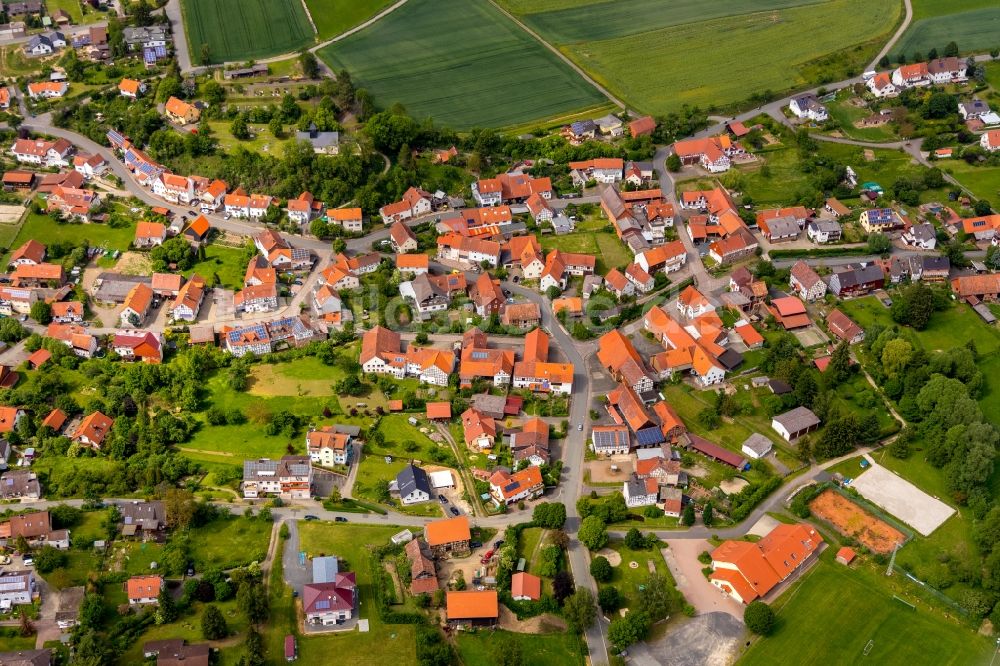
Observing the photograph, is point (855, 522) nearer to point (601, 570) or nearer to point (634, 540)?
point (634, 540)

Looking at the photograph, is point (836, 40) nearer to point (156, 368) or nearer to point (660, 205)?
point (660, 205)

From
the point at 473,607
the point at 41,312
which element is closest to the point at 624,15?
the point at 41,312

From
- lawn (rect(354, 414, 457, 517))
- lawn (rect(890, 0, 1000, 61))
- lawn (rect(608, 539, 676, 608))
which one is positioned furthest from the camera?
lawn (rect(890, 0, 1000, 61))

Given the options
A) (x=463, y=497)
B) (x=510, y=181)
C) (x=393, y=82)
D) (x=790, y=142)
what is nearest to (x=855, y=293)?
(x=790, y=142)

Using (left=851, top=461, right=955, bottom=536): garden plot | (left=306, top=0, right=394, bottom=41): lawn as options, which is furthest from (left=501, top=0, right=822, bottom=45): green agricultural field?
(left=851, top=461, right=955, bottom=536): garden plot

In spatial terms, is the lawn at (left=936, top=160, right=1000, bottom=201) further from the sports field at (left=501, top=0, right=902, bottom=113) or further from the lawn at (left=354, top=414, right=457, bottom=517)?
the lawn at (left=354, top=414, right=457, bottom=517)
